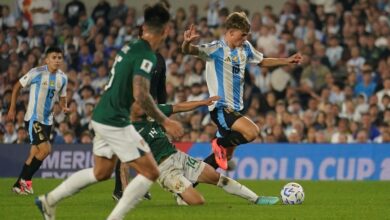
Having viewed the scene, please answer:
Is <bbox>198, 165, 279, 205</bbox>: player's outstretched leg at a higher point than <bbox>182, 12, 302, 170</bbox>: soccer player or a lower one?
lower

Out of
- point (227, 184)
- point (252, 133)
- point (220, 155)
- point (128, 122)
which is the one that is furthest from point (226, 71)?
point (128, 122)

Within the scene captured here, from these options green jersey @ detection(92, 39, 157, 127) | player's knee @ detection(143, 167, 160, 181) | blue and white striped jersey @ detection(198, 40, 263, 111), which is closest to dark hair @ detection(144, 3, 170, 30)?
green jersey @ detection(92, 39, 157, 127)

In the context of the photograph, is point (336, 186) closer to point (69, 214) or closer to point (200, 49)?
point (200, 49)

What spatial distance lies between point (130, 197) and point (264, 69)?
46.9 feet

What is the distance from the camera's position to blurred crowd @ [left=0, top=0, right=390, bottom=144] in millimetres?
21609

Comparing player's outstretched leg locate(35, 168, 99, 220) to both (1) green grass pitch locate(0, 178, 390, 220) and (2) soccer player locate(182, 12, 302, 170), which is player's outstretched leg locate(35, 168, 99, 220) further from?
(2) soccer player locate(182, 12, 302, 170)

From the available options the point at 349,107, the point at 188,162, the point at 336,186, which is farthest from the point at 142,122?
the point at 349,107

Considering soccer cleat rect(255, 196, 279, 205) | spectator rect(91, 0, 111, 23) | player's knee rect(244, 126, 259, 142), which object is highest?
spectator rect(91, 0, 111, 23)

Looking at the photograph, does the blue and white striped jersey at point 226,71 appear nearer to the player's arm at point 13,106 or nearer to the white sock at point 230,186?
the white sock at point 230,186

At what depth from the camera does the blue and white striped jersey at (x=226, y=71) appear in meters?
13.9

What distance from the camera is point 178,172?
12547 mm

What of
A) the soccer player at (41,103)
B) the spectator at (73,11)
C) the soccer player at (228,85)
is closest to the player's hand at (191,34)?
the soccer player at (228,85)

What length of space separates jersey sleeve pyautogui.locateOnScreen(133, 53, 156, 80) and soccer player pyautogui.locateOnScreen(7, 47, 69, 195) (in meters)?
6.71

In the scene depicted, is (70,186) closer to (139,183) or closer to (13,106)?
(139,183)
